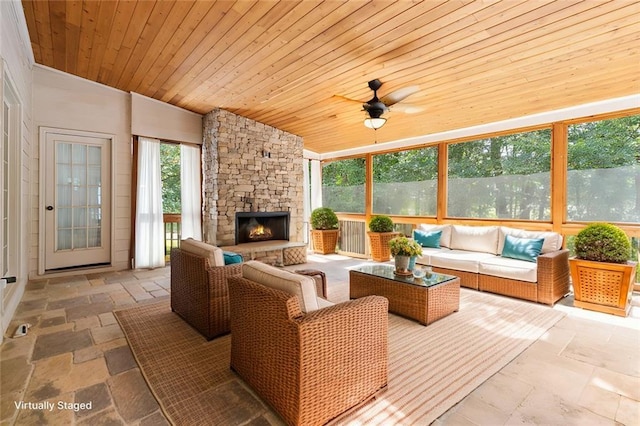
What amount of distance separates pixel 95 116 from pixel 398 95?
4.73m

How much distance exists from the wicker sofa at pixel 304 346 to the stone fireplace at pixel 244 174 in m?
3.66

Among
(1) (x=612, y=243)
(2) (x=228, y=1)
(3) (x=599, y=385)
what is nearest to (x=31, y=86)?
(2) (x=228, y=1)

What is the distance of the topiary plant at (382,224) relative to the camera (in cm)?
625

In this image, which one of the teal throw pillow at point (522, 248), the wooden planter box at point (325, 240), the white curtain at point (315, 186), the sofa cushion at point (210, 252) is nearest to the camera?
the sofa cushion at point (210, 252)

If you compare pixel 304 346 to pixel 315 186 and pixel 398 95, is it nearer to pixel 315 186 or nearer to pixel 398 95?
pixel 398 95

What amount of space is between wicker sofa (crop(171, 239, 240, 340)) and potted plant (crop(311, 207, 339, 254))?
14.3 ft

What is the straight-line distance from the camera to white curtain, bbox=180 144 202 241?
5.77m

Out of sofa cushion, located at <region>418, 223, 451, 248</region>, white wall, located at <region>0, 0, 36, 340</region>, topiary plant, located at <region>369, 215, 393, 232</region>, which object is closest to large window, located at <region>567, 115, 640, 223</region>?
sofa cushion, located at <region>418, 223, 451, 248</region>

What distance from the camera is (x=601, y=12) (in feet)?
7.82

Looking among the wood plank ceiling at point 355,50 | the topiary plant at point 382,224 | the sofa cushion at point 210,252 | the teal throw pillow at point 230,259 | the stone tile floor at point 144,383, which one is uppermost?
the wood plank ceiling at point 355,50

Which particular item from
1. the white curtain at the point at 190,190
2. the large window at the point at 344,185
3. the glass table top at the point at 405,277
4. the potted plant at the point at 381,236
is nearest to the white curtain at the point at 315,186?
the large window at the point at 344,185

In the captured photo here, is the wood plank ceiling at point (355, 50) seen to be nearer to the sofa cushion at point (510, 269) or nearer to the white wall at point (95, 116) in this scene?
the white wall at point (95, 116)

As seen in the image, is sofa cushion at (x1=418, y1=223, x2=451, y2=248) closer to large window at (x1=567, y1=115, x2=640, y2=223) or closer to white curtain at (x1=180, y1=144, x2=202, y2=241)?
large window at (x1=567, y1=115, x2=640, y2=223)

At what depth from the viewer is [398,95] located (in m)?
3.28
